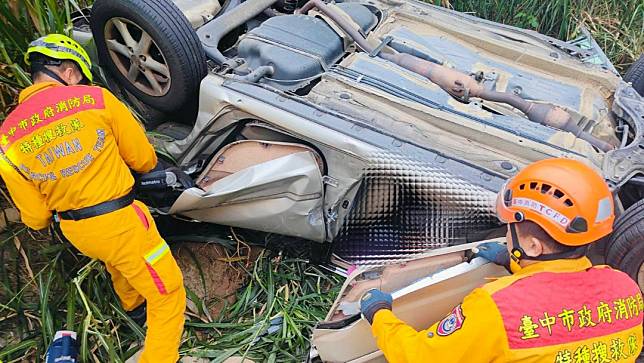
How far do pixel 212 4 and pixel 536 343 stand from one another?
2.88 m

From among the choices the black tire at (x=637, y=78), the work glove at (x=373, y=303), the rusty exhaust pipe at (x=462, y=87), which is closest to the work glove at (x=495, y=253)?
the work glove at (x=373, y=303)

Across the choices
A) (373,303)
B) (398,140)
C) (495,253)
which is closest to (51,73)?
(398,140)

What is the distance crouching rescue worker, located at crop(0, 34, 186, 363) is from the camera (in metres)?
2.69

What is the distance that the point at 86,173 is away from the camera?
8.98 ft

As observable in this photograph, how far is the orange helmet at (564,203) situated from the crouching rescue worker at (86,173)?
65.9 inches

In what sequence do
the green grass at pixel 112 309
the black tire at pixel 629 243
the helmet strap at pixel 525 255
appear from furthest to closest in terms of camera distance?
the green grass at pixel 112 309 < the black tire at pixel 629 243 < the helmet strap at pixel 525 255

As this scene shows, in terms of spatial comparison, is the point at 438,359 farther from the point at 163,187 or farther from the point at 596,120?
the point at 596,120

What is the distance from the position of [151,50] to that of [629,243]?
2.49 meters

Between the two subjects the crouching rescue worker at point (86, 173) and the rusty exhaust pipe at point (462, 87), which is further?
the rusty exhaust pipe at point (462, 87)

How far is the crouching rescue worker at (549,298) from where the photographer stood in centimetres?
179

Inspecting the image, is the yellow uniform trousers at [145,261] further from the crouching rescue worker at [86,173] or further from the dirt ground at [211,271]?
the dirt ground at [211,271]

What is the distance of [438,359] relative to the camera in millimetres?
1899

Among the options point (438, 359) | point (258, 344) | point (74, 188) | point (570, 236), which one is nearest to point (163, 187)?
point (74, 188)

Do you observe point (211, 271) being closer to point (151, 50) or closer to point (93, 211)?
point (93, 211)
